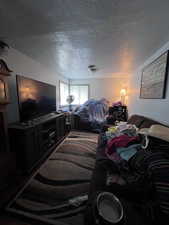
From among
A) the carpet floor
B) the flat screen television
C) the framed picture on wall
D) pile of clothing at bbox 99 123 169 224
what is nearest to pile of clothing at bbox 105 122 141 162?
pile of clothing at bbox 99 123 169 224

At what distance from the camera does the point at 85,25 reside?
4.42 feet

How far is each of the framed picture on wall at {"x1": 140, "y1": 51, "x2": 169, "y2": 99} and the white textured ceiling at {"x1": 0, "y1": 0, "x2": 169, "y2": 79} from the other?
291 mm

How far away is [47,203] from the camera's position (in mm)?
1287

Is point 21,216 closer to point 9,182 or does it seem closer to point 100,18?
point 9,182

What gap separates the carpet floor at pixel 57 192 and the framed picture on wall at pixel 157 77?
1777 mm

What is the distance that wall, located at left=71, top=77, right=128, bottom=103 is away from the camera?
502cm

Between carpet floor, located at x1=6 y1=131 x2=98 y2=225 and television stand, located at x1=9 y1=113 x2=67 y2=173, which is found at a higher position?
television stand, located at x1=9 y1=113 x2=67 y2=173

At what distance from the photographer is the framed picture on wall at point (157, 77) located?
176 centimetres

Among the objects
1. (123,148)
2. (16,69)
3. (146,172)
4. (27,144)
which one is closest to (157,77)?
(123,148)

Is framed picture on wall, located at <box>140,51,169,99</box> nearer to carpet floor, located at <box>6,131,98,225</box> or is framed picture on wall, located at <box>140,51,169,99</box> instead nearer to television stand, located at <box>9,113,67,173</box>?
carpet floor, located at <box>6,131,98,225</box>

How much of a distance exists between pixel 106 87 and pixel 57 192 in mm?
4550

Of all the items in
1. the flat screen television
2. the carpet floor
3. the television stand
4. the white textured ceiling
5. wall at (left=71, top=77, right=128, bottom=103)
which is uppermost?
the white textured ceiling

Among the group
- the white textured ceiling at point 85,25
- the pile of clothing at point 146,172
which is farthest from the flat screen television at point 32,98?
the pile of clothing at point 146,172

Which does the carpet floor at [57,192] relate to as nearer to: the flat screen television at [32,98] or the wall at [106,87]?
the flat screen television at [32,98]
